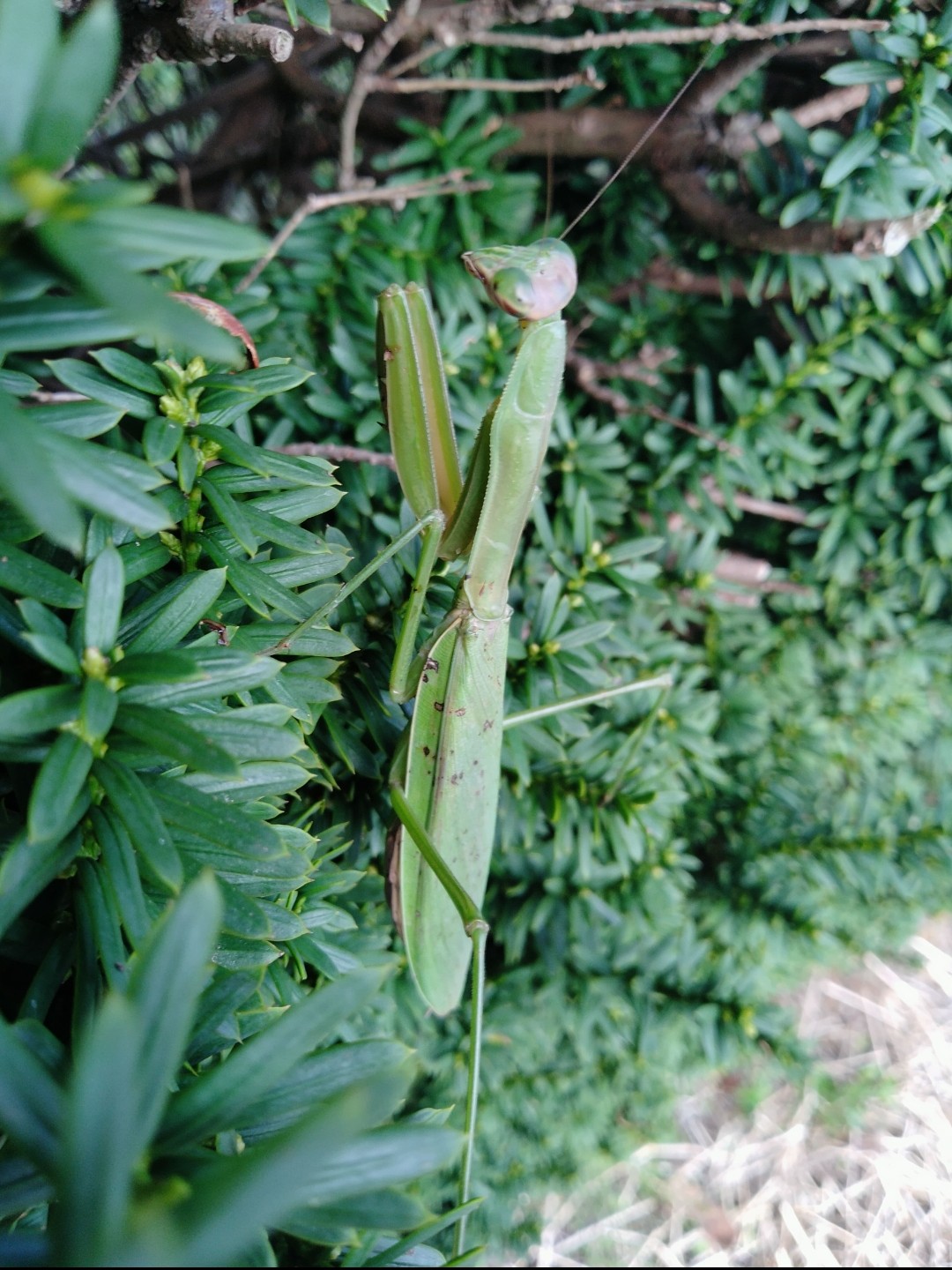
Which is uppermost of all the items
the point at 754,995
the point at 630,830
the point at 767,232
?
the point at 767,232

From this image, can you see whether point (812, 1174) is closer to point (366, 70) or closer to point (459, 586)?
point (459, 586)

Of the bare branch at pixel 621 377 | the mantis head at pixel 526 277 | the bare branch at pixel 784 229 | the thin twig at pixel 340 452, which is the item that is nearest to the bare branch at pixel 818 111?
the bare branch at pixel 784 229

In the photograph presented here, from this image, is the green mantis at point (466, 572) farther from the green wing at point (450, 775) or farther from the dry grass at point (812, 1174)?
the dry grass at point (812, 1174)

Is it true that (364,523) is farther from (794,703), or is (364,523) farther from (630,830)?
(794,703)

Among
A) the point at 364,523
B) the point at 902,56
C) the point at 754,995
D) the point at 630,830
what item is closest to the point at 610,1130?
the point at 754,995

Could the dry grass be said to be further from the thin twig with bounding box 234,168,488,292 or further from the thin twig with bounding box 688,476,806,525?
the thin twig with bounding box 234,168,488,292

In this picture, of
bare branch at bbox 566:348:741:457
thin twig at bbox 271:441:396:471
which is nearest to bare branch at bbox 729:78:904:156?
bare branch at bbox 566:348:741:457
